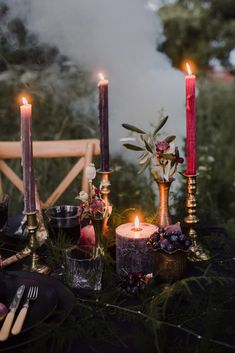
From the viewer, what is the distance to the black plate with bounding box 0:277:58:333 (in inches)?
37.4

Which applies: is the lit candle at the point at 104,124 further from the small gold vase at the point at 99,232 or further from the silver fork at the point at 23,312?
the silver fork at the point at 23,312

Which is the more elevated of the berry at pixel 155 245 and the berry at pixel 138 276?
the berry at pixel 155 245

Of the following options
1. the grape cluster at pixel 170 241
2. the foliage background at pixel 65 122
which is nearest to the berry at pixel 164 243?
the grape cluster at pixel 170 241

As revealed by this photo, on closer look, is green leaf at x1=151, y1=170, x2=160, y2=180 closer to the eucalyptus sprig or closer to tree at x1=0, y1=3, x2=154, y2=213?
the eucalyptus sprig

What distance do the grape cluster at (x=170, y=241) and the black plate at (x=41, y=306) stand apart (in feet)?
0.68

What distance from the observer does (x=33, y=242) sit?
3.93 feet

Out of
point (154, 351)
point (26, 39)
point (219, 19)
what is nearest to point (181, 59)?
point (219, 19)

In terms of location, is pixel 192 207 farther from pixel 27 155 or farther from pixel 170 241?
pixel 27 155

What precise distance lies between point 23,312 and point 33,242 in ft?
0.87

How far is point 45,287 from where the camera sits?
3.52ft

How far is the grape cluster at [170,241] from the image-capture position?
1128mm

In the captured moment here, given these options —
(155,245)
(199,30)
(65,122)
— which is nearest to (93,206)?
(155,245)

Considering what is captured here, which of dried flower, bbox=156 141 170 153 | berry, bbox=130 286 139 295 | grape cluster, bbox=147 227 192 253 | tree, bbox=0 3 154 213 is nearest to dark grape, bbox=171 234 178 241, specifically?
grape cluster, bbox=147 227 192 253

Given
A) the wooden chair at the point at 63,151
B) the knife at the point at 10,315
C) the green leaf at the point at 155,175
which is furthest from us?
the wooden chair at the point at 63,151
